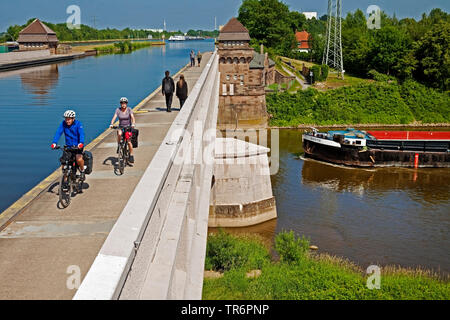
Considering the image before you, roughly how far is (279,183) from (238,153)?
11209 millimetres

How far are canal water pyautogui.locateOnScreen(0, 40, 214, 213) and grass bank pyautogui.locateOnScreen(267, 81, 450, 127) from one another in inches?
762

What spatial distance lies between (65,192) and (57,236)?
67.1 inches

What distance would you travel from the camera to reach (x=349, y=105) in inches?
2955

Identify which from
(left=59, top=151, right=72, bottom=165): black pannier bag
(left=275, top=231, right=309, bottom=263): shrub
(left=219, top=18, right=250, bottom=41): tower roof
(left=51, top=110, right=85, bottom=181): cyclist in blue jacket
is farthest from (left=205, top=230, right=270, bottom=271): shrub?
(left=219, top=18, right=250, bottom=41): tower roof

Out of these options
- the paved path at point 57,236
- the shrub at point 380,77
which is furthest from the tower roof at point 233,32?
the paved path at point 57,236

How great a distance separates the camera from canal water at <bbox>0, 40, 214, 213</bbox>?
21341 millimetres

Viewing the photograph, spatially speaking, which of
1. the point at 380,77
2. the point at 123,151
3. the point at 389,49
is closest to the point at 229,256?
the point at 123,151

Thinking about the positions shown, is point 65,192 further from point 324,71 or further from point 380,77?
point 380,77

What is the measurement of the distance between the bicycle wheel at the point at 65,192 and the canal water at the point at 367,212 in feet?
57.1

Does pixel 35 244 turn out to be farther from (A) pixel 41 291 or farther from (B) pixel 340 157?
(B) pixel 340 157

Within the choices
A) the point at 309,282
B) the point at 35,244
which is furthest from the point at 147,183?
the point at 309,282

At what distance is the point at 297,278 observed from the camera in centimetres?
2059

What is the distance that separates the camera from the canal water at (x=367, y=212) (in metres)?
26.5

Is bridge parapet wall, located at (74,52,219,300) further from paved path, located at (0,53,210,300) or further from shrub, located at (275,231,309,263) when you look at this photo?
shrub, located at (275,231,309,263)
